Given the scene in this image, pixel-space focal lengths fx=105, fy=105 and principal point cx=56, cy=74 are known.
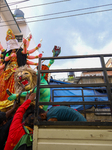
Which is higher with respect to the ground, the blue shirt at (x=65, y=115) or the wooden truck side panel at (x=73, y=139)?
the blue shirt at (x=65, y=115)

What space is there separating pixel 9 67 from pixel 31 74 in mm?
1037

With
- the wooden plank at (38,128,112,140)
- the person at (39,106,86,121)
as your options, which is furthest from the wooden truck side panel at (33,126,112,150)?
the person at (39,106,86,121)

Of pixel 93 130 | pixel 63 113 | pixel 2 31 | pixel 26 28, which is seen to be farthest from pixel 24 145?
pixel 26 28

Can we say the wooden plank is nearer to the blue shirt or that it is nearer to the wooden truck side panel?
the wooden truck side panel

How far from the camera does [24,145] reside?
1.43 meters

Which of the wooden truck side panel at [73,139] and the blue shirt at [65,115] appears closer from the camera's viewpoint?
the wooden truck side panel at [73,139]

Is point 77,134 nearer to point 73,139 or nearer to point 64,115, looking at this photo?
point 73,139

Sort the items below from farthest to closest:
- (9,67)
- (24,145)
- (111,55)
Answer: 1. (9,67)
2. (111,55)
3. (24,145)

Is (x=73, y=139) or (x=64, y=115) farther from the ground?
(x=64, y=115)

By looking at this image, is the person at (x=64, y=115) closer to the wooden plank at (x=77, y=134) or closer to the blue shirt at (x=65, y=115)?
the blue shirt at (x=65, y=115)

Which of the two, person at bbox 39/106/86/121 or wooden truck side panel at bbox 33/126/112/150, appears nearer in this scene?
wooden truck side panel at bbox 33/126/112/150

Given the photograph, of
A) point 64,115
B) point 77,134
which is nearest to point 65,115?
point 64,115

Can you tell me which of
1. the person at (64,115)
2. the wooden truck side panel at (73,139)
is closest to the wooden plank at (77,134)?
the wooden truck side panel at (73,139)

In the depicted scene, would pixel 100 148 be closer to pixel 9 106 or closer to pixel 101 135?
pixel 101 135
